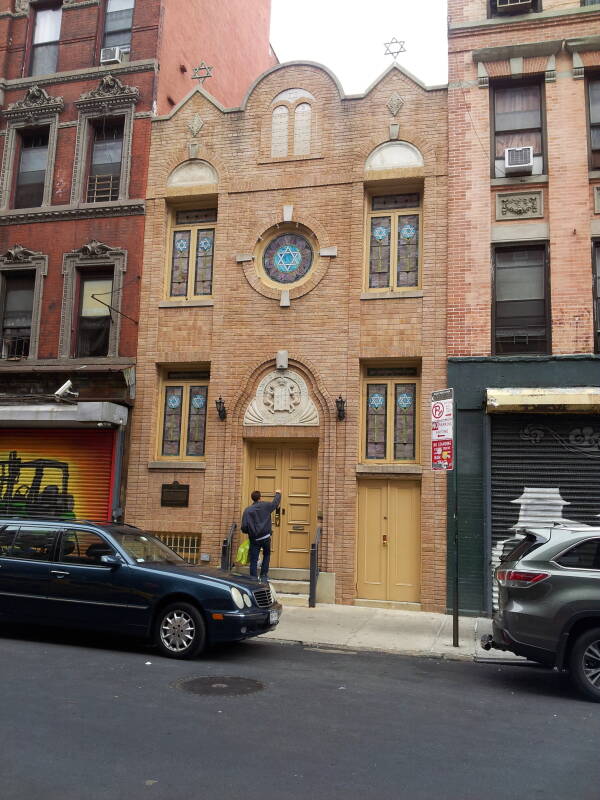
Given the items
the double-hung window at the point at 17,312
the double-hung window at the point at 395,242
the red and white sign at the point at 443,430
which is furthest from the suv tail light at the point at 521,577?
the double-hung window at the point at 17,312

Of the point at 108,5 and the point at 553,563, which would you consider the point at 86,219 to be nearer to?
the point at 108,5

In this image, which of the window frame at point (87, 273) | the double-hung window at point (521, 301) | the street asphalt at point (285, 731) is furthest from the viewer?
the window frame at point (87, 273)

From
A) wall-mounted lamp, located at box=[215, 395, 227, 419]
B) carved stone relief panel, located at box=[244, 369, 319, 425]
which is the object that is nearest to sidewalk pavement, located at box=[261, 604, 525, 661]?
carved stone relief panel, located at box=[244, 369, 319, 425]

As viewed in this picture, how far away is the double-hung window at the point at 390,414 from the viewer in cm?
1355

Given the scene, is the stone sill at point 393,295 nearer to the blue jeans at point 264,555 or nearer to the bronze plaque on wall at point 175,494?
the blue jeans at point 264,555

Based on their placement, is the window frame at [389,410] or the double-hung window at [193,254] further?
the double-hung window at [193,254]

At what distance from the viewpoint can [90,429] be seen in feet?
49.1

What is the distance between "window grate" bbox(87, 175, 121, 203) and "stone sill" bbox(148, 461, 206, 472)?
5933 mm

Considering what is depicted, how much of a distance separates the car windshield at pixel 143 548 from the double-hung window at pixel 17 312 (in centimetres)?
752

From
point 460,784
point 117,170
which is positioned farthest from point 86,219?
point 460,784

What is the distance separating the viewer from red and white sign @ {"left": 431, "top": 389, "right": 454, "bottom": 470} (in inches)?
394

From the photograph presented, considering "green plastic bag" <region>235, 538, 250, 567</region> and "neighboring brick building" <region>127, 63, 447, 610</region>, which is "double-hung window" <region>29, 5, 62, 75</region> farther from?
"green plastic bag" <region>235, 538, 250, 567</region>

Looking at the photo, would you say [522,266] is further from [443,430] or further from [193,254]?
[193,254]

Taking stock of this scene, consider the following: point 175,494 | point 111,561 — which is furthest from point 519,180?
point 111,561
